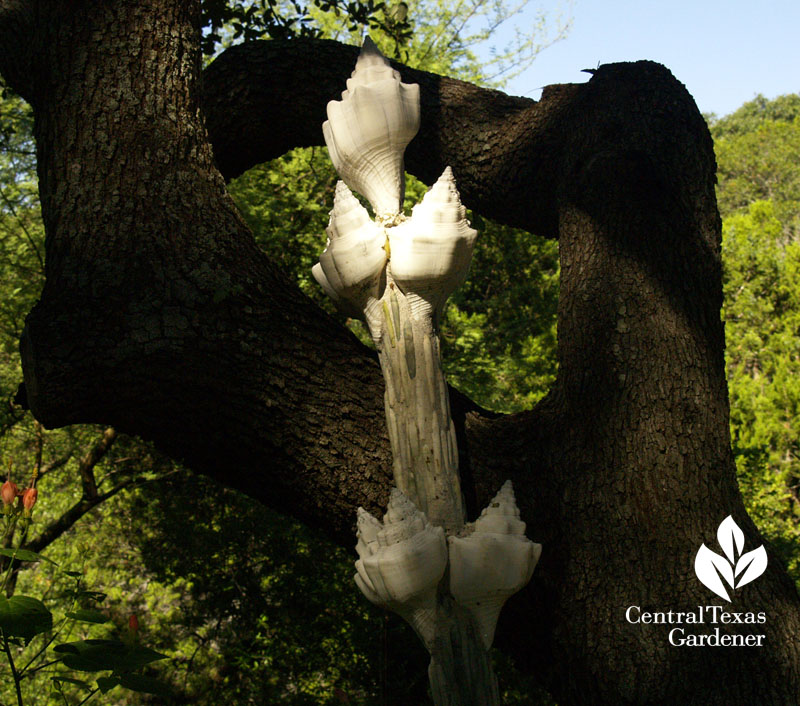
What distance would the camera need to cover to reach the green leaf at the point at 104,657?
154 centimetres

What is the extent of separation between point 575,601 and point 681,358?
2.11 feet

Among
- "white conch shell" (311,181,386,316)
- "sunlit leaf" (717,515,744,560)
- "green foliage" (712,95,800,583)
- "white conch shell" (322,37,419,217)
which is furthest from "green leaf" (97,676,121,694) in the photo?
"green foliage" (712,95,800,583)

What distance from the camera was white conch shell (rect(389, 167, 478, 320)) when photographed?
1786 millimetres

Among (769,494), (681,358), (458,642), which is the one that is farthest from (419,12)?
(458,642)

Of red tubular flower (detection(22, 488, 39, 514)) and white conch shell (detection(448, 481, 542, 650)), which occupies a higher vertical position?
red tubular flower (detection(22, 488, 39, 514))

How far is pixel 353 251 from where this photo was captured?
1815 millimetres

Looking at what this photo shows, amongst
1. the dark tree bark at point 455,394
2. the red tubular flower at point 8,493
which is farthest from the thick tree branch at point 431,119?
the red tubular flower at point 8,493

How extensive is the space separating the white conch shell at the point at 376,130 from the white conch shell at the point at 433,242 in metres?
0.13

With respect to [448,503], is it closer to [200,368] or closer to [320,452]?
[320,452]

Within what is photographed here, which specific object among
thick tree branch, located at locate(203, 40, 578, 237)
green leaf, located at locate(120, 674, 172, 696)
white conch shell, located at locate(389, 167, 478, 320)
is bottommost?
green leaf, located at locate(120, 674, 172, 696)

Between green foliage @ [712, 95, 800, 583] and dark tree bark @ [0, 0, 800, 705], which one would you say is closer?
dark tree bark @ [0, 0, 800, 705]

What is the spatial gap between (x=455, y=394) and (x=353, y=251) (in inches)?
25.9

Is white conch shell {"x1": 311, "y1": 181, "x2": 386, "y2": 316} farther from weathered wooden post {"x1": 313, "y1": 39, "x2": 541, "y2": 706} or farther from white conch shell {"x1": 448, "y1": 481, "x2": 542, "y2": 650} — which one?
white conch shell {"x1": 448, "y1": 481, "x2": 542, "y2": 650}

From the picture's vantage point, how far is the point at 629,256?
2082 millimetres
